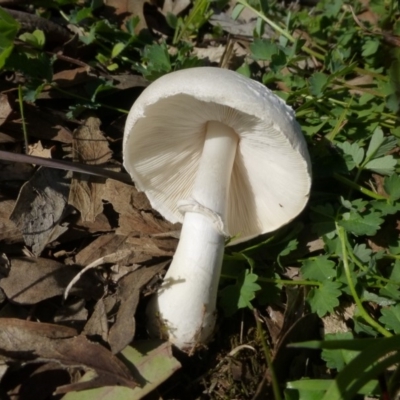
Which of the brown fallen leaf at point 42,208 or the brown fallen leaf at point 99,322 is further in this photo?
the brown fallen leaf at point 42,208

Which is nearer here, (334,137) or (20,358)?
(20,358)

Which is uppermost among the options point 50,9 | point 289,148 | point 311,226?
point 289,148

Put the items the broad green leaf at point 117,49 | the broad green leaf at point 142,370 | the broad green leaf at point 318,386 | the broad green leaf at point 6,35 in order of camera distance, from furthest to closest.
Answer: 1. the broad green leaf at point 117,49
2. the broad green leaf at point 6,35
3. the broad green leaf at point 142,370
4. the broad green leaf at point 318,386

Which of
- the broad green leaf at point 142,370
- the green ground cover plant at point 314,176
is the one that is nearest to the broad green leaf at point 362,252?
the green ground cover plant at point 314,176

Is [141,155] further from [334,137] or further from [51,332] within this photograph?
[334,137]

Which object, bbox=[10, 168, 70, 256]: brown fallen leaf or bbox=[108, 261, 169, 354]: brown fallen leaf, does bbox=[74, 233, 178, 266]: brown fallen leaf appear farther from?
bbox=[10, 168, 70, 256]: brown fallen leaf

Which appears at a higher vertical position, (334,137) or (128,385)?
(334,137)

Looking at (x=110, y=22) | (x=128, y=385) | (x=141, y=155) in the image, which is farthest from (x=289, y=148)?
(x=110, y=22)

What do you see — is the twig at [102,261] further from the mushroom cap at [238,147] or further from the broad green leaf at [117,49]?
the broad green leaf at [117,49]
